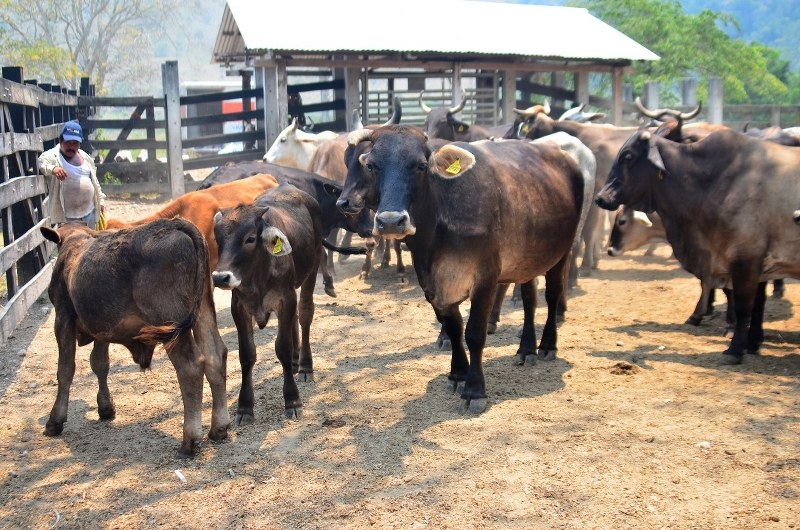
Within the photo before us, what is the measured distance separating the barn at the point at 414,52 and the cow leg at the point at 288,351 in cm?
1027

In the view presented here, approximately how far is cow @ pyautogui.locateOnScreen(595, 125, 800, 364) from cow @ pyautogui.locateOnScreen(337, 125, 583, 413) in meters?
1.45

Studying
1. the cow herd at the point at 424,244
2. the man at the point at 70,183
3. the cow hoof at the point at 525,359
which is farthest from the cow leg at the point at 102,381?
the cow hoof at the point at 525,359

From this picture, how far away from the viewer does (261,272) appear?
5.73 m

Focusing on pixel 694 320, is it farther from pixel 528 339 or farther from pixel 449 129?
pixel 449 129

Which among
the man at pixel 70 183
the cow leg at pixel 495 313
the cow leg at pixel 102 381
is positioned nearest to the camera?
the cow leg at pixel 102 381

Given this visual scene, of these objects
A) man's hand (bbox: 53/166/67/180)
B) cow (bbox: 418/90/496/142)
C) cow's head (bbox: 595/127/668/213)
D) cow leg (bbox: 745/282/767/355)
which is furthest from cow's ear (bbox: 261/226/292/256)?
cow (bbox: 418/90/496/142)

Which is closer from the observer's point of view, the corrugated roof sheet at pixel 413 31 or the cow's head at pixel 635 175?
the cow's head at pixel 635 175

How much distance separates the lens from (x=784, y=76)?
131 ft

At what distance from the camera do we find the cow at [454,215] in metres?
5.81

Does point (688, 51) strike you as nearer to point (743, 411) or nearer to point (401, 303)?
point (401, 303)

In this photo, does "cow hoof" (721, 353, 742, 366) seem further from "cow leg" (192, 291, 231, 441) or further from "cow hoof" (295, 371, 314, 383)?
"cow leg" (192, 291, 231, 441)

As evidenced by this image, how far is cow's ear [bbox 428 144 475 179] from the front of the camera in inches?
234

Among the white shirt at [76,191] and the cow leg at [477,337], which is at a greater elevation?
the white shirt at [76,191]

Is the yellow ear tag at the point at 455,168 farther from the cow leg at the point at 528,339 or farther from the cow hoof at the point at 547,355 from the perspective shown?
the cow hoof at the point at 547,355
